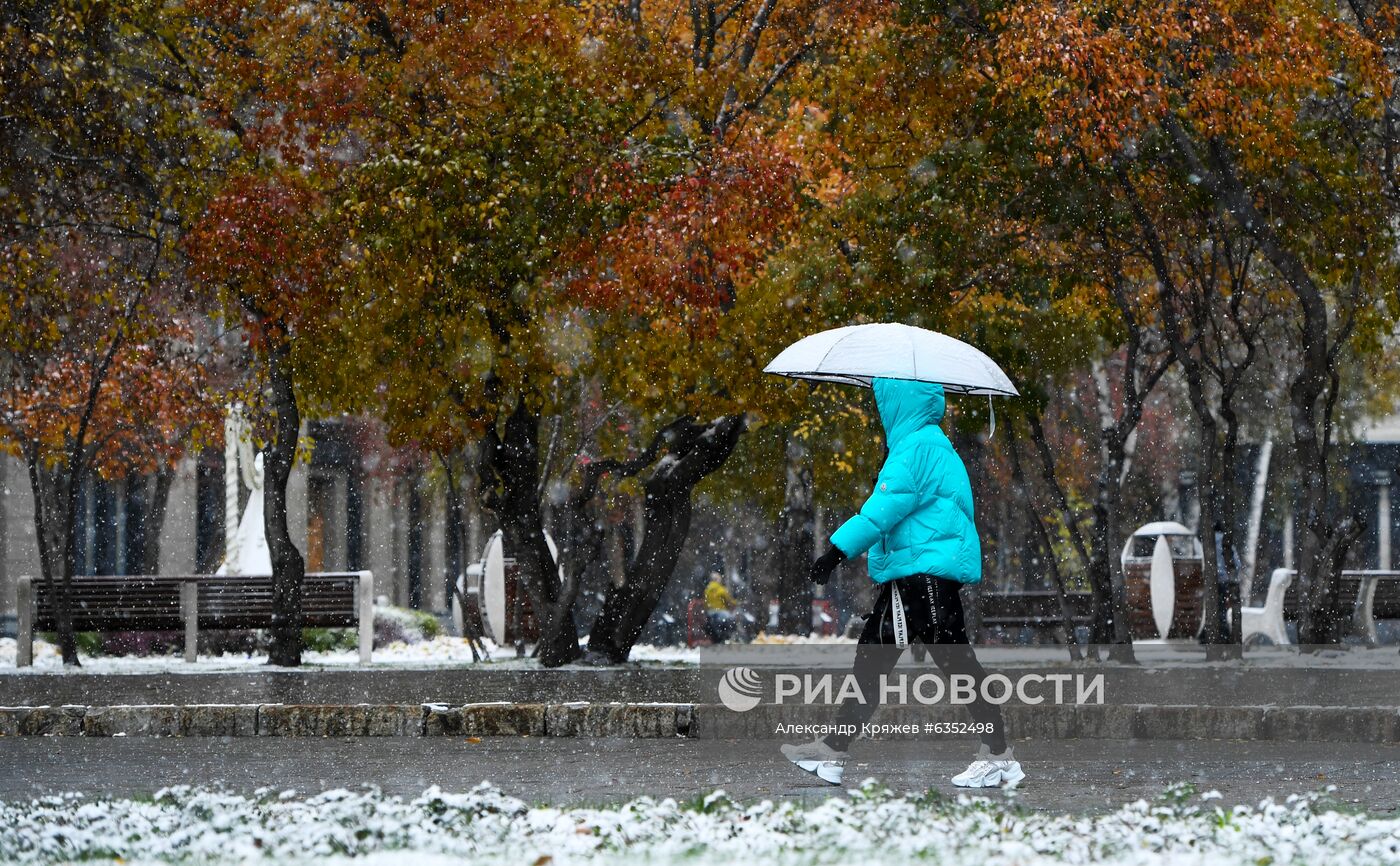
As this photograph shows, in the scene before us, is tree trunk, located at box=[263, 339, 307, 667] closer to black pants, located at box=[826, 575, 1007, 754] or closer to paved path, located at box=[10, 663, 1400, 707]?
paved path, located at box=[10, 663, 1400, 707]

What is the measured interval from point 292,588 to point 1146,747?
381 inches

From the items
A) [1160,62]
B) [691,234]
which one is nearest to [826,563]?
[691,234]

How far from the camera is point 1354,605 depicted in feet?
73.7

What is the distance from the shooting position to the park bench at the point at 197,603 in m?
19.7

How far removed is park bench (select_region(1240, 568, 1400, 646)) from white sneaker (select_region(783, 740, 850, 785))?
1453 centimetres

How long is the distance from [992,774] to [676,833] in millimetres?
2124

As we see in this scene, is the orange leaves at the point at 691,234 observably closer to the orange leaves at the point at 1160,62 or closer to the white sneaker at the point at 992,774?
the orange leaves at the point at 1160,62

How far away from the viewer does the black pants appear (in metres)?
7.56

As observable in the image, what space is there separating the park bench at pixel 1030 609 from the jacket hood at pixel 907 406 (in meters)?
15.0

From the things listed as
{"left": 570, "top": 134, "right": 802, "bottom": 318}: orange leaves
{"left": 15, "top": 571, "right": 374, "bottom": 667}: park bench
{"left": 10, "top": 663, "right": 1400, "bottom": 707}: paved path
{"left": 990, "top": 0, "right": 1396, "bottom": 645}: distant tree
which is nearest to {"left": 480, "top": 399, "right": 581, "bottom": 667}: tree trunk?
{"left": 10, "top": 663, "right": 1400, "bottom": 707}: paved path

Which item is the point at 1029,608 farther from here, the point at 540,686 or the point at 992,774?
the point at 992,774

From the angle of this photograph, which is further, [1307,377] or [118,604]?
[118,604]

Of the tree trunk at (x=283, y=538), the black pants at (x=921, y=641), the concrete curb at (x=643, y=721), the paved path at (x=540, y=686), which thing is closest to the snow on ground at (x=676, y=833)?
the black pants at (x=921, y=641)

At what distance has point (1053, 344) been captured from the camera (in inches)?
854
